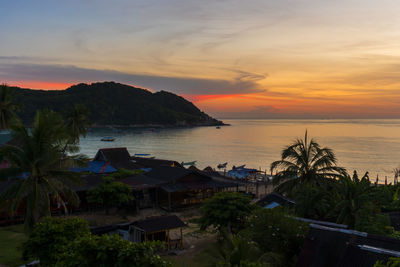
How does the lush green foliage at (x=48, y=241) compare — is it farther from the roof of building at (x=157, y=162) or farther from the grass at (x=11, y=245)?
the roof of building at (x=157, y=162)

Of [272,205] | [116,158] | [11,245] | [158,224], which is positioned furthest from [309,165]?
[116,158]

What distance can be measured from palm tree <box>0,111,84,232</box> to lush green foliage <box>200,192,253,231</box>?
10851 mm

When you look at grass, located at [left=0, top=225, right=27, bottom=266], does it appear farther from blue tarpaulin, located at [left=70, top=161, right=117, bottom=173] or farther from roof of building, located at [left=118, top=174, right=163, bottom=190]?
blue tarpaulin, located at [left=70, top=161, right=117, bottom=173]

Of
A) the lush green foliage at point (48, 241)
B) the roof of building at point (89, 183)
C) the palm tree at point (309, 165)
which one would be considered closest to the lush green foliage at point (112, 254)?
the lush green foliage at point (48, 241)

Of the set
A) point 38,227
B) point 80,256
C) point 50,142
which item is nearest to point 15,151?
point 50,142

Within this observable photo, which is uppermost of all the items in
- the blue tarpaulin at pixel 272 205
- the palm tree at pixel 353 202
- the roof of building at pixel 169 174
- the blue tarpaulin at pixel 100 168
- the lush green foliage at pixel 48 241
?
the palm tree at pixel 353 202

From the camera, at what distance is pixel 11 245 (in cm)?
2008

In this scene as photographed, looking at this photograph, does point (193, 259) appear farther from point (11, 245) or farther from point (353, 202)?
point (11, 245)

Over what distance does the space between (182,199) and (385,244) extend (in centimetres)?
2471

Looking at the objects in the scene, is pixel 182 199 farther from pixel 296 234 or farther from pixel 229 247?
pixel 229 247

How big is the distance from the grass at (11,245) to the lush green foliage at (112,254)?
786 cm

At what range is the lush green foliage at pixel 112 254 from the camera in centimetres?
739

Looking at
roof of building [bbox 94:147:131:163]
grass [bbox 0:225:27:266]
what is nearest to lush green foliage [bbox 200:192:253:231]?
grass [bbox 0:225:27:266]

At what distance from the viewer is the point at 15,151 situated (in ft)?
51.5
